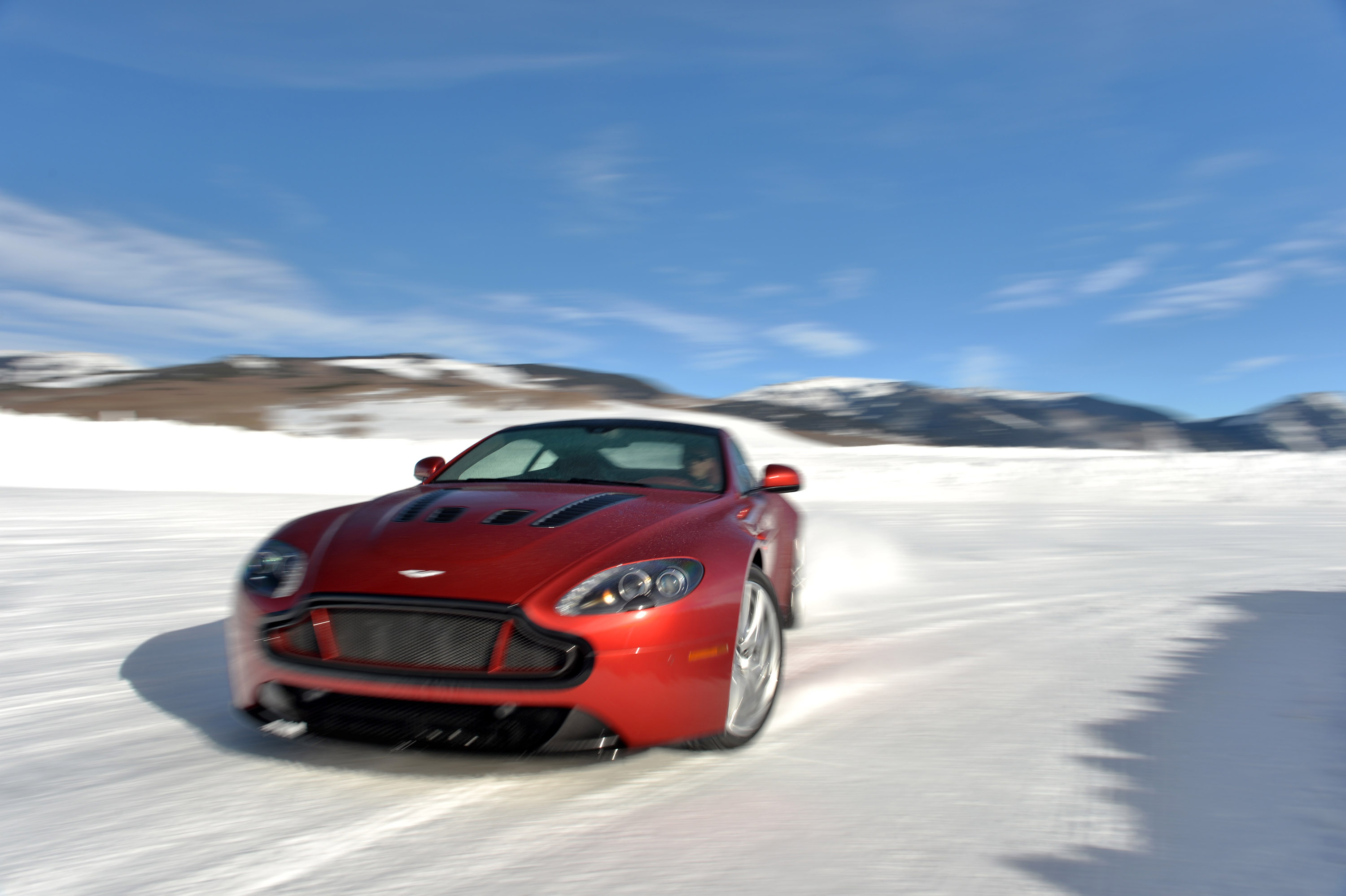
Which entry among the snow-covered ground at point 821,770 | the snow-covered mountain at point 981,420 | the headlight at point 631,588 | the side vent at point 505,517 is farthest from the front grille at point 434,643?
the snow-covered mountain at point 981,420

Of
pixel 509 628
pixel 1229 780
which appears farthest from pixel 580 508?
pixel 1229 780

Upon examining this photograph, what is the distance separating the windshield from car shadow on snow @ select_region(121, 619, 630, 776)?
134 centimetres

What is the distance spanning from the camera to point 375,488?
61.2ft

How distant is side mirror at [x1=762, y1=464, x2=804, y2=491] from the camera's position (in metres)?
4.52

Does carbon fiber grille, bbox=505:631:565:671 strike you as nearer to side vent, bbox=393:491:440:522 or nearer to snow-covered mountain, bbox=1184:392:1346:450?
side vent, bbox=393:491:440:522

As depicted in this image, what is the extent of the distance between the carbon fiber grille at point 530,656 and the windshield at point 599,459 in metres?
1.47

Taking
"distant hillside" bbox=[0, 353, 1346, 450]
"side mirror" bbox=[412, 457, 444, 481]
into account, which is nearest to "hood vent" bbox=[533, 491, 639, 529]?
"side mirror" bbox=[412, 457, 444, 481]

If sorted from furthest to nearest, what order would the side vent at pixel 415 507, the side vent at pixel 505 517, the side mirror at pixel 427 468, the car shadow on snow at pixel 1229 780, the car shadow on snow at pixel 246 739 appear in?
1. the side mirror at pixel 427 468
2. the side vent at pixel 415 507
3. the side vent at pixel 505 517
4. the car shadow on snow at pixel 246 739
5. the car shadow on snow at pixel 1229 780

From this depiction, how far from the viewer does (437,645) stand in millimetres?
2652

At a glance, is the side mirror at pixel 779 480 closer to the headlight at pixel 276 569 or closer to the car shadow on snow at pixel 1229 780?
the car shadow on snow at pixel 1229 780

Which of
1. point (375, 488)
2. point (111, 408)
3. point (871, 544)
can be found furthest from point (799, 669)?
point (111, 408)

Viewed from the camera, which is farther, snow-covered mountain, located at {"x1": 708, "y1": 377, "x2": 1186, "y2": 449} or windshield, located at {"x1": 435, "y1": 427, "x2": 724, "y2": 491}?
snow-covered mountain, located at {"x1": 708, "y1": 377, "x2": 1186, "y2": 449}

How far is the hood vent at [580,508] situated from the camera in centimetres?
317

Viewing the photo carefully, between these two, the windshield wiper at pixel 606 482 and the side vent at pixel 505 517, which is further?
the windshield wiper at pixel 606 482
